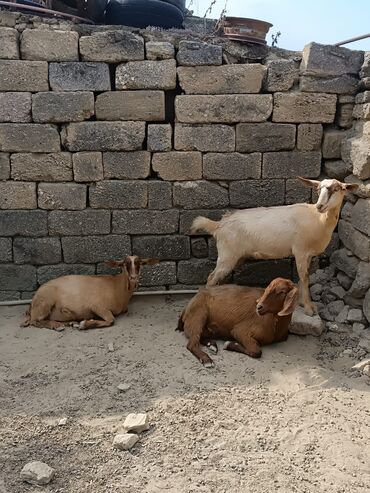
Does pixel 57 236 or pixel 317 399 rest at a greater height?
pixel 57 236

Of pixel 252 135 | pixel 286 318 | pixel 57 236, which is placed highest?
pixel 252 135

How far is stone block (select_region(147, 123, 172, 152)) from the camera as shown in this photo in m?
5.66

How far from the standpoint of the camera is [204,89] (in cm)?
561

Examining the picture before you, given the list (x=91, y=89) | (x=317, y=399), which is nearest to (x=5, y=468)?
(x=317, y=399)

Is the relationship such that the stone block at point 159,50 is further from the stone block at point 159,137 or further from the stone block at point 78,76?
the stone block at point 159,137

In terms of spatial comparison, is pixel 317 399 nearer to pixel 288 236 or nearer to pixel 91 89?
pixel 288 236

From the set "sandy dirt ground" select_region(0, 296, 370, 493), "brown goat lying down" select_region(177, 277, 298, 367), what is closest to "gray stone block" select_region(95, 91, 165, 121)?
"brown goat lying down" select_region(177, 277, 298, 367)

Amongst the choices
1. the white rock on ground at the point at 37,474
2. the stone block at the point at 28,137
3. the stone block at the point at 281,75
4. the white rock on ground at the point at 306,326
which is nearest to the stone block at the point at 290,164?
the stone block at the point at 281,75

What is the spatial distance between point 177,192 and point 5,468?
350 cm

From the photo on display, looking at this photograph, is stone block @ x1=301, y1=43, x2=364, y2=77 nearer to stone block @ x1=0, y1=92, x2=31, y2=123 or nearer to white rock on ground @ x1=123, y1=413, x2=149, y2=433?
stone block @ x1=0, y1=92, x2=31, y2=123

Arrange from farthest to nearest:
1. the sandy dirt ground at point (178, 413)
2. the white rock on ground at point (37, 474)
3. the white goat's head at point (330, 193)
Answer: the white goat's head at point (330, 193), the sandy dirt ground at point (178, 413), the white rock on ground at point (37, 474)

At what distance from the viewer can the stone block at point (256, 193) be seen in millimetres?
5852

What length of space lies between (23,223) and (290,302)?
125 inches

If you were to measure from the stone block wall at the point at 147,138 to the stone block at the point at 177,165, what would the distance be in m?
0.01
